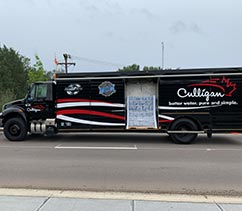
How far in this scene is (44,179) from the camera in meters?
6.75

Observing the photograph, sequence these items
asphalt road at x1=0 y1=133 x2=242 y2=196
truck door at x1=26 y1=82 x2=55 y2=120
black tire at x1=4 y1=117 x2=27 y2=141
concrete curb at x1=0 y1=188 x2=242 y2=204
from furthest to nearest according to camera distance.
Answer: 1. truck door at x1=26 y1=82 x2=55 y2=120
2. black tire at x1=4 y1=117 x2=27 y2=141
3. asphalt road at x1=0 y1=133 x2=242 y2=196
4. concrete curb at x1=0 y1=188 x2=242 y2=204

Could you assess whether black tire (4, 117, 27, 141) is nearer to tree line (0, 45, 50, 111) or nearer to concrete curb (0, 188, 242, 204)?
concrete curb (0, 188, 242, 204)

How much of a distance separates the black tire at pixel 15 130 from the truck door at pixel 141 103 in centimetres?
454

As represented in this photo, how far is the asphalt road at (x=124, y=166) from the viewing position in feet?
20.7

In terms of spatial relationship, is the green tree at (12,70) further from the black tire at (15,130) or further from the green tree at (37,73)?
the black tire at (15,130)

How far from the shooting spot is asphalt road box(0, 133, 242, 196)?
6.31 meters

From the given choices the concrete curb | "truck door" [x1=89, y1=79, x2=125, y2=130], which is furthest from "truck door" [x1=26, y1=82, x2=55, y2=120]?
A: the concrete curb

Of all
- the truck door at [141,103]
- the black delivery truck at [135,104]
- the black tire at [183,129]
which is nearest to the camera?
the black delivery truck at [135,104]

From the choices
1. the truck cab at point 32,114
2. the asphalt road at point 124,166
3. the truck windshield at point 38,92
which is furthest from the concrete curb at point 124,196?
the truck windshield at point 38,92

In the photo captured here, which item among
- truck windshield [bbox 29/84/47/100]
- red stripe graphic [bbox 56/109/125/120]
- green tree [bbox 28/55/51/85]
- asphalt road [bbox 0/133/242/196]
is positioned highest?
green tree [bbox 28/55/51/85]

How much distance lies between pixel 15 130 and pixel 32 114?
3.23 ft

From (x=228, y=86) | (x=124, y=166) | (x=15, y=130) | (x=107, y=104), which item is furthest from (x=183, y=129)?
(x=15, y=130)

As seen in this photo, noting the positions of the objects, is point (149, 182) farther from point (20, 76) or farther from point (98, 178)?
point (20, 76)

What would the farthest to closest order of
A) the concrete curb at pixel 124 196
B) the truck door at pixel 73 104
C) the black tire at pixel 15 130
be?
1. the black tire at pixel 15 130
2. the truck door at pixel 73 104
3. the concrete curb at pixel 124 196
